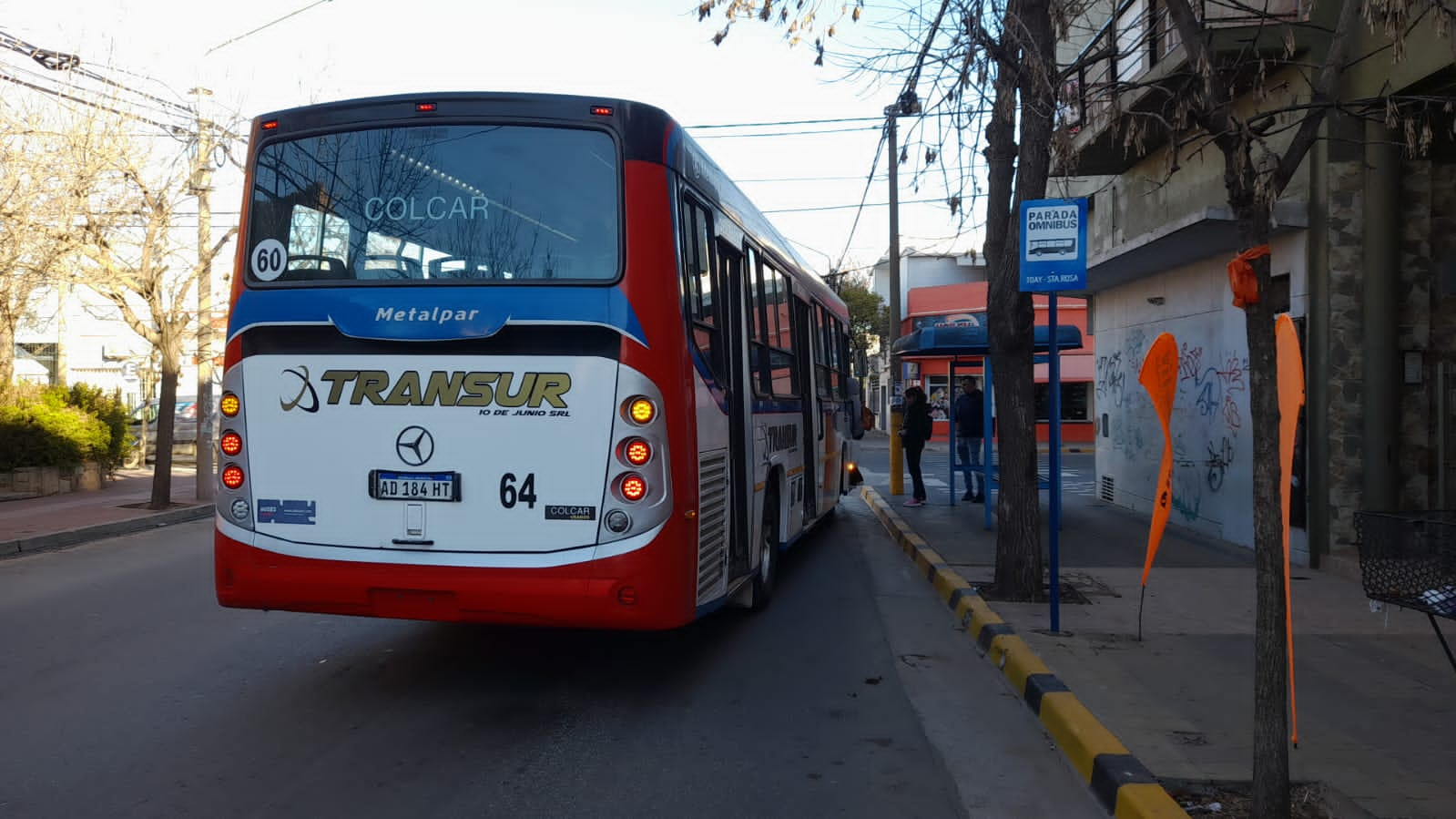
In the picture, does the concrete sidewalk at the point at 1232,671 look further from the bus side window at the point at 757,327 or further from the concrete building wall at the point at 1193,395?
the bus side window at the point at 757,327

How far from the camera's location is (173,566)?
10414 mm

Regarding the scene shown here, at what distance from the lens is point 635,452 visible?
5.20m

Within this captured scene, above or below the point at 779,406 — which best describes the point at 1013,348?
above

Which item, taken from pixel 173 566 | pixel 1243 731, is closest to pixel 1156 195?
pixel 1243 731

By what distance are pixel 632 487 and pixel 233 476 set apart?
219 cm

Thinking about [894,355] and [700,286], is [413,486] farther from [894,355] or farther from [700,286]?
[894,355]

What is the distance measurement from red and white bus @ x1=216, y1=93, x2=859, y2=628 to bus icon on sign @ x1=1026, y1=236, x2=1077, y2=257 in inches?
95.7

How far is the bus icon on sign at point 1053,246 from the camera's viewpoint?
6.80 metres

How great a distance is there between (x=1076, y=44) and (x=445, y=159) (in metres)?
13.0

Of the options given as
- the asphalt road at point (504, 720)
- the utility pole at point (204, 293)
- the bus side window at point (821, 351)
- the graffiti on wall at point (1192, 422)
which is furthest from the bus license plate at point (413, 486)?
the utility pole at point (204, 293)

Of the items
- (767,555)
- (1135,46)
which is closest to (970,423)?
(767,555)

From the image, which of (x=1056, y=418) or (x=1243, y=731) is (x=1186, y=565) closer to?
(x=1056, y=418)

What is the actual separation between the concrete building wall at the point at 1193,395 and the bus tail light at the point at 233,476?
9112 millimetres

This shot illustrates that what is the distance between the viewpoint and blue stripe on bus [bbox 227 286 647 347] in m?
5.23
